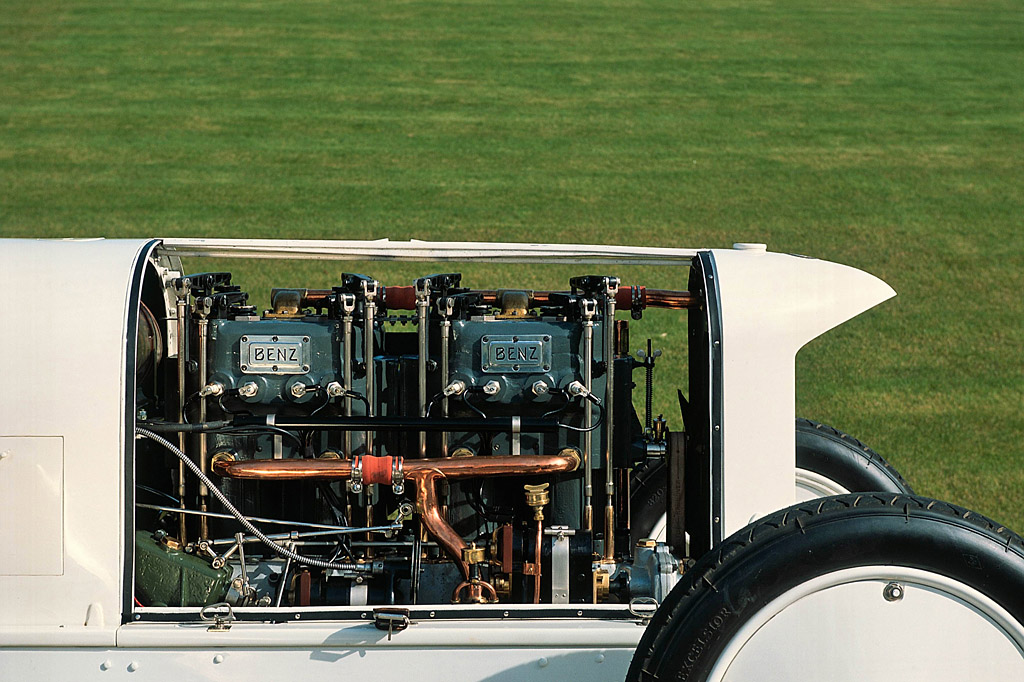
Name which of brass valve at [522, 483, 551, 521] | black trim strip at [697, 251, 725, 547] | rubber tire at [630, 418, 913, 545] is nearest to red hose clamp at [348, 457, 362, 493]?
brass valve at [522, 483, 551, 521]

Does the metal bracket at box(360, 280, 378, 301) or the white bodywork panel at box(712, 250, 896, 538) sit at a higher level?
the metal bracket at box(360, 280, 378, 301)

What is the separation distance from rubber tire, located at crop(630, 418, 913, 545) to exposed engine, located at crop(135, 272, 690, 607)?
65cm

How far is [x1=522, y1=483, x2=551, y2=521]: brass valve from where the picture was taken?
3.73 meters

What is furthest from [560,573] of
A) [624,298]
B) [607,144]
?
[607,144]

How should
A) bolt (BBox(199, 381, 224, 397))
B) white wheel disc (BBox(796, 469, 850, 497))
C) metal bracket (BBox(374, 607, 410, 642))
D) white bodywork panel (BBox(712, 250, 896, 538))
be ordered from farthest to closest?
white wheel disc (BBox(796, 469, 850, 497)) < bolt (BBox(199, 381, 224, 397)) < white bodywork panel (BBox(712, 250, 896, 538)) < metal bracket (BBox(374, 607, 410, 642))

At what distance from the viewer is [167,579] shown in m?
3.60

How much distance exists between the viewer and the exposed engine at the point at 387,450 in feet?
12.1

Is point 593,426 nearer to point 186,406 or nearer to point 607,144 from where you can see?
point 186,406

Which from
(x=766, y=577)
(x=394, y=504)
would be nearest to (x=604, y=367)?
(x=394, y=504)

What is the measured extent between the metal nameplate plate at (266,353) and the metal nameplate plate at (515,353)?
0.60 m

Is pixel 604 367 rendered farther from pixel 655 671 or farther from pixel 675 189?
pixel 675 189

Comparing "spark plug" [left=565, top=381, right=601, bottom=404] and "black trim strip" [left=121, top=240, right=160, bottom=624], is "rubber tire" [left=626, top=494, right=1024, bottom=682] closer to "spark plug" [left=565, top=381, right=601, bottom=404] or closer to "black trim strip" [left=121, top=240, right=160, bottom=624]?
"spark plug" [left=565, top=381, right=601, bottom=404]

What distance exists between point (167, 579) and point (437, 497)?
0.85m

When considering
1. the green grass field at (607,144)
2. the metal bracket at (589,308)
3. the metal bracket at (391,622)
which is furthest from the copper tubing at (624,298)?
the green grass field at (607,144)
